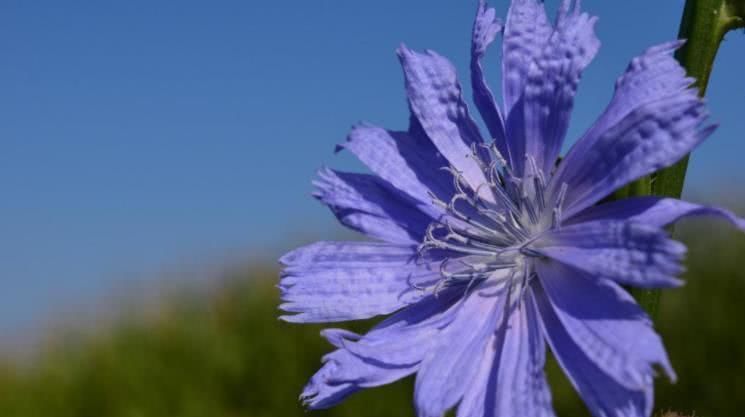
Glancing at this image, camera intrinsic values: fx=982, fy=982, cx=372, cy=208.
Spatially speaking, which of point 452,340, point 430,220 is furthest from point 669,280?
point 430,220

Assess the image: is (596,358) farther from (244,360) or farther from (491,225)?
(244,360)

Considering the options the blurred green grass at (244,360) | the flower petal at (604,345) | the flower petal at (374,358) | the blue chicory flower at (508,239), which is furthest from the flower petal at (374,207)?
the blurred green grass at (244,360)

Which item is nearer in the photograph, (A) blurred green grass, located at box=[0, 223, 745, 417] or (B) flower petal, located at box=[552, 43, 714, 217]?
(B) flower petal, located at box=[552, 43, 714, 217]

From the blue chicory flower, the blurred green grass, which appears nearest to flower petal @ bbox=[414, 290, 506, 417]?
the blue chicory flower

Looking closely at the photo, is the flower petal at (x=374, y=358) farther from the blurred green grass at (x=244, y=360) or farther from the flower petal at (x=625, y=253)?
the blurred green grass at (x=244, y=360)

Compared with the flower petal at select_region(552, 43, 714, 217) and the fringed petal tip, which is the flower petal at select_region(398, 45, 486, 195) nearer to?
the fringed petal tip

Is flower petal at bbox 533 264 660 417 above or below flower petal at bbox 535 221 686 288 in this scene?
below

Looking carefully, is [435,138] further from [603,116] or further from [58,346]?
[58,346]

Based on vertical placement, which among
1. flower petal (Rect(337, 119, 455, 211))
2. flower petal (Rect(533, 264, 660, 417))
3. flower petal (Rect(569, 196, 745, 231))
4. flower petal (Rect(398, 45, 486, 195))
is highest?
flower petal (Rect(398, 45, 486, 195))
